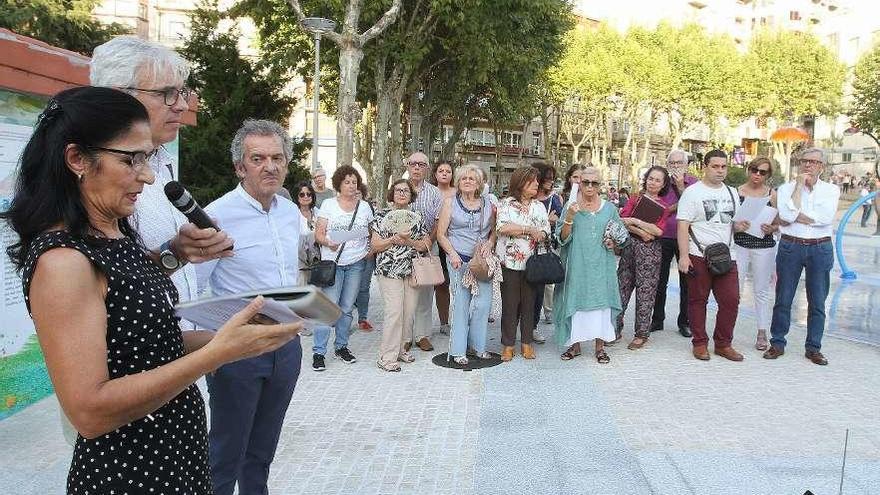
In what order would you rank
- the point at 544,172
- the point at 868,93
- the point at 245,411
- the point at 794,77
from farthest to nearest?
the point at 794,77
the point at 868,93
the point at 544,172
the point at 245,411

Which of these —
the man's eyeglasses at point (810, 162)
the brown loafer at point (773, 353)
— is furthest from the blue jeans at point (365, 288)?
the man's eyeglasses at point (810, 162)

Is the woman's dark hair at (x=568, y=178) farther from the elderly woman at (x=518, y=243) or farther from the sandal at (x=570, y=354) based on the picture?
the sandal at (x=570, y=354)

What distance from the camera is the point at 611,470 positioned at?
13.2 ft

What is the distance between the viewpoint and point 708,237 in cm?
670

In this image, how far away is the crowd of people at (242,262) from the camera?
1503mm

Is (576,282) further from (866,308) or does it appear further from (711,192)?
(866,308)

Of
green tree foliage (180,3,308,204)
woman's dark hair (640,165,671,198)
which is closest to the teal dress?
woman's dark hair (640,165,671,198)

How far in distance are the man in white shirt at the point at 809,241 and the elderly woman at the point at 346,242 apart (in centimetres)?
428

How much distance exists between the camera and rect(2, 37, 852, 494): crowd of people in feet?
4.93

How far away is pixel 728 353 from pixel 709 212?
148 cm

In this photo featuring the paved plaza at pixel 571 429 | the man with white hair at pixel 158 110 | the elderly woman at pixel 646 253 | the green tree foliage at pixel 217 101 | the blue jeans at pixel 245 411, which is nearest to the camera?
the man with white hair at pixel 158 110

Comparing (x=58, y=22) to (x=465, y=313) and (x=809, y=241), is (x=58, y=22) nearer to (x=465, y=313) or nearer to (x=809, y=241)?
(x=465, y=313)

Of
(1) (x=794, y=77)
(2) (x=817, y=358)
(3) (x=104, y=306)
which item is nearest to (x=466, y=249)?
(2) (x=817, y=358)

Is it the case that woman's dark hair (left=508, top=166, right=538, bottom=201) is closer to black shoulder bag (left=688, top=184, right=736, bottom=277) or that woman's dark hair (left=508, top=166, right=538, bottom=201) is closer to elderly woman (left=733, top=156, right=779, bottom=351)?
black shoulder bag (left=688, top=184, right=736, bottom=277)
